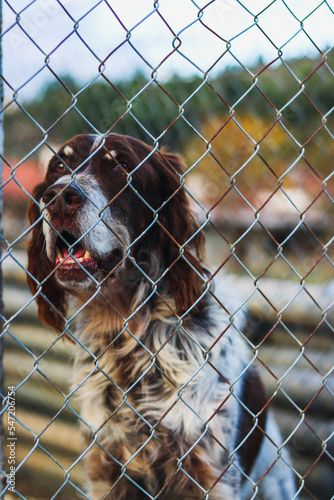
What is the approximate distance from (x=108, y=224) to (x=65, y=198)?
244mm

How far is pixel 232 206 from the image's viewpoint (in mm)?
4672

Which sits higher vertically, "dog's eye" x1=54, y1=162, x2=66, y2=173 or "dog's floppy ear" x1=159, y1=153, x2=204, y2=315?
"dog's eye" x1=54, y1=162, x2=66, y2=173

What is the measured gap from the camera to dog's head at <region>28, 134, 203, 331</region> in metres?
1.57

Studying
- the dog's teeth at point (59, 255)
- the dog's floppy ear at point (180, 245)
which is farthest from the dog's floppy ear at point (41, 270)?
the dog's floppy ear at point (180, 245)

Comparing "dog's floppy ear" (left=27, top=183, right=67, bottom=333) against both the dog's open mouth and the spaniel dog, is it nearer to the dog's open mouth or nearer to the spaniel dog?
the spaniel dog

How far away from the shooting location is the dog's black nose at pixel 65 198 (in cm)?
145

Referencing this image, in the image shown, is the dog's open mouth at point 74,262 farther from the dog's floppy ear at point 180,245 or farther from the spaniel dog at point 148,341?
the dog's floppy ear at point 180,245

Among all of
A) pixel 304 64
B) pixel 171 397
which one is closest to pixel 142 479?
pixel 171 397

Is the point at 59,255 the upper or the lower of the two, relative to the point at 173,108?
upper

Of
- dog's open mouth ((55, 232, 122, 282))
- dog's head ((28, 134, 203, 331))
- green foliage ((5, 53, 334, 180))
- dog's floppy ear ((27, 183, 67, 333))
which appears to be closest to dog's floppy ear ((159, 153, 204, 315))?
dog's head ((28, 134, 203, 331))

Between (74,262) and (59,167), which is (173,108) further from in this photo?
(74,262)

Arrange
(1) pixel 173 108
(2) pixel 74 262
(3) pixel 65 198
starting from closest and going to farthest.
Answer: (3) pixel 65 198 → (2) pixel 74 262 → (1) pixel 173 108

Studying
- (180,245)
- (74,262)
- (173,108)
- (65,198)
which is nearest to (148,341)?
(180,245)

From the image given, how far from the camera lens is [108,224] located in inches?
66.8
